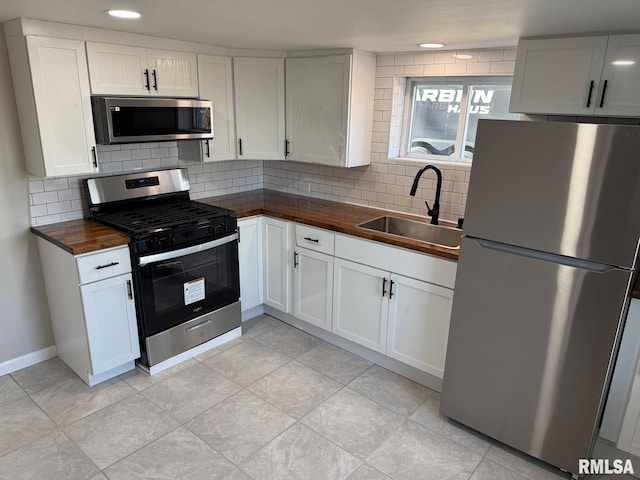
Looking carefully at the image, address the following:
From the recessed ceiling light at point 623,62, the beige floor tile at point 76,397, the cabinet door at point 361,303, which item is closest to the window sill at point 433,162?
the cabinet door at point 361,303

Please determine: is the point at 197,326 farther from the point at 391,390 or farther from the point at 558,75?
the point at 558,75

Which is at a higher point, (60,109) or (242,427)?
(60,109)

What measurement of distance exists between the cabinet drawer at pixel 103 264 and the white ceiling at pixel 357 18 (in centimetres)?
122

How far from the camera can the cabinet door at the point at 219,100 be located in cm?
315

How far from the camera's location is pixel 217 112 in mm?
3293

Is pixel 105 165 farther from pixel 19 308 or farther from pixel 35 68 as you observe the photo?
pixel 19 308

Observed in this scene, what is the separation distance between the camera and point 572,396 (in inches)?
78.7

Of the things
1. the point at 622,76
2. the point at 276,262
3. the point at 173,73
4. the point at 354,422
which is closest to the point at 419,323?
the point at 354,422

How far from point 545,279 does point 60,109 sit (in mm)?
2644

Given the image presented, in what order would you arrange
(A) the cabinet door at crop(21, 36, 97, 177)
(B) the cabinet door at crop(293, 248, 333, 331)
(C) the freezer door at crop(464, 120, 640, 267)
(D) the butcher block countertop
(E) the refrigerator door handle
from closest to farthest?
(C) the freezer door at crop(464, 120, 640, 267) < (E) the refrigerator door handle < (A) the cabinet door at crop(21, 36, 97, 177) < (D) the butcher block countertop < (B) the cabinet door at crop(293, 248, 333, 331)

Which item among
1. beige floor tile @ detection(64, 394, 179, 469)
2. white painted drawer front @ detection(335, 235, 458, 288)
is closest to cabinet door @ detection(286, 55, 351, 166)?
white painted drawer front @ detection(335, 235, 458, 288)

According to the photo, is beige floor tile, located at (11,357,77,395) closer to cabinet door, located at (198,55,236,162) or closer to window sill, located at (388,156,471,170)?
cabinet door, located at (198,55,236,162)

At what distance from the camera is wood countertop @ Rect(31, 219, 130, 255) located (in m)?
2.44

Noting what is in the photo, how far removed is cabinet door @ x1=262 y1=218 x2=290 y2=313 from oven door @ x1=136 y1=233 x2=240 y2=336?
0.31m
